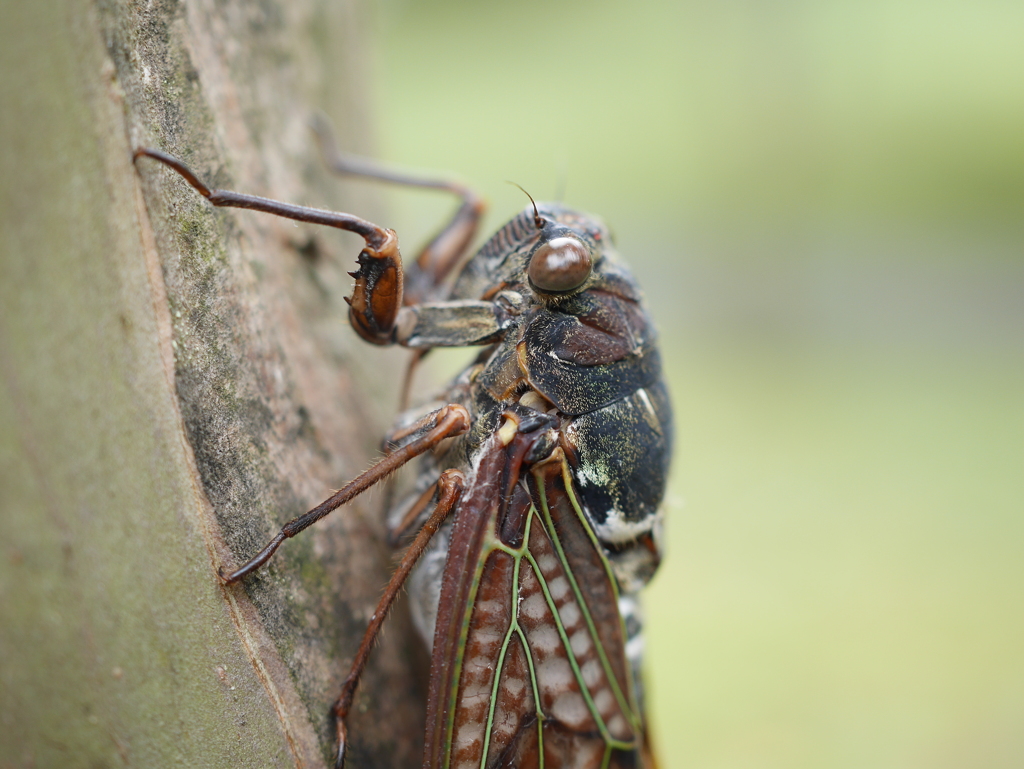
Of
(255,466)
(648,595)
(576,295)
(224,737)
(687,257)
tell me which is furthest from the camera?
(687,257)

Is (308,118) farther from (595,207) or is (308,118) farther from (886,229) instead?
(886,229)

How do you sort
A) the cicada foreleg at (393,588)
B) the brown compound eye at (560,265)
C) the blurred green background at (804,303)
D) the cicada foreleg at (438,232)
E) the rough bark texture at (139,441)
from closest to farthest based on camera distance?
the rough bark texture at (139,441) < the cicada foreleg at (393,588) < the brown compound eye at (560,265) < the cicada foreleg at (438,232) < the blurred green background at (804,303)

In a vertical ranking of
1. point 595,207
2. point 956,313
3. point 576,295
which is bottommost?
point 956,313

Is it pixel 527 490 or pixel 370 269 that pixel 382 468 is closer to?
pixel 527 490

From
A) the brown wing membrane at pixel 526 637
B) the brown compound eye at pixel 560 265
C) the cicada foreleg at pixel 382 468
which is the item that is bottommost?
the brown wing membrane at pixel 526 637

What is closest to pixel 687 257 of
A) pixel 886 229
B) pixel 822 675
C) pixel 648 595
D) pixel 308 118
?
pixel 886 229

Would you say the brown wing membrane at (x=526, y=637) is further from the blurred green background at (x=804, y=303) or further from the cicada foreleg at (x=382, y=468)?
the blurred green background at (x=804, y=303)

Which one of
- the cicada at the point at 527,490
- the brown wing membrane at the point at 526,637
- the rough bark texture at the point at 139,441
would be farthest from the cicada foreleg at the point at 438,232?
the brown wing membrane at the point at 526,637
